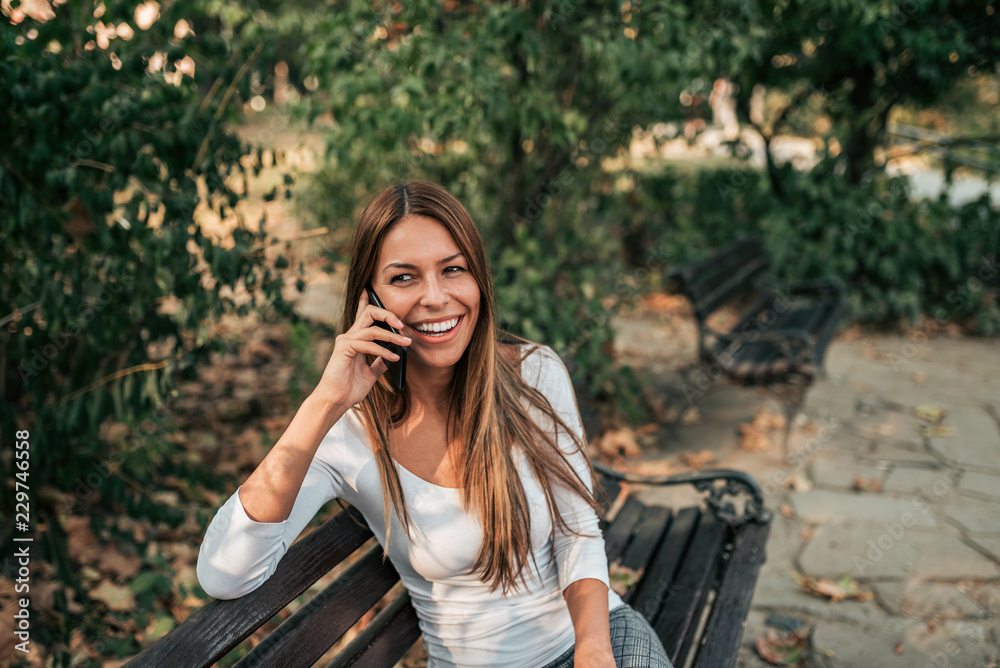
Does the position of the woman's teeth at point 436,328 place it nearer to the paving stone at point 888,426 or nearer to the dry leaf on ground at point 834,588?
the dry leaf on ground at point 834,588

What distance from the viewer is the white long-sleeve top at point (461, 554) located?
5.67ft

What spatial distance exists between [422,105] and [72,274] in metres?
1.67

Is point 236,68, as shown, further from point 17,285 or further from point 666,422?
point 666,422

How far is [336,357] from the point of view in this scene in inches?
62.1

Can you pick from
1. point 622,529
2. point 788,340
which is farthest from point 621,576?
point 788,340

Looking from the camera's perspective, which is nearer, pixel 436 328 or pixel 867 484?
pixel 436 328

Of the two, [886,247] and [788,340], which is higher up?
[886,247]

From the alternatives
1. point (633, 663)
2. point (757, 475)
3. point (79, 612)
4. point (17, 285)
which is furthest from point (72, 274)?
point (757, 475)

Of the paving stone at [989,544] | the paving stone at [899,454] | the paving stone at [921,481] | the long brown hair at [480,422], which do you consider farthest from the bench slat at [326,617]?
the paving stone at [899,454]

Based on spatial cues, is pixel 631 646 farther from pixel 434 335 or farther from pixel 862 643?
pixel 862 643

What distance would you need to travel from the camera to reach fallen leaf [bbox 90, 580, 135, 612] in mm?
2873

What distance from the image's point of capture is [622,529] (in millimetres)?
2641

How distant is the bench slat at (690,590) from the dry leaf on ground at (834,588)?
80 centimetres

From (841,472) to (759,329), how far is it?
1.34 metres
